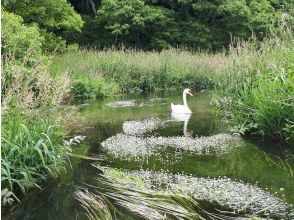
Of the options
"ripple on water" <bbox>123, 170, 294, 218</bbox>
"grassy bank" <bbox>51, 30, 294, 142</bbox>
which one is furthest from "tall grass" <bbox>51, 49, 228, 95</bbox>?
"ripple on water" <bbox>123, 170, 294, 218</bbox>

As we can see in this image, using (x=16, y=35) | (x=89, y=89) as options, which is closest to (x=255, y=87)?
(x=16, y=35)

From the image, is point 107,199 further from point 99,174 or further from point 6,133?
point 6,133

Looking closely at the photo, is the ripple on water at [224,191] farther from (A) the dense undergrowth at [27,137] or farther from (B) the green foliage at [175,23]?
(B) the green foliage at [175,23]

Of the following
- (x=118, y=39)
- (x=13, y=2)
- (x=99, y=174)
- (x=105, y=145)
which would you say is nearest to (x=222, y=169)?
(x=99, y=174)

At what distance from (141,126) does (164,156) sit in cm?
280

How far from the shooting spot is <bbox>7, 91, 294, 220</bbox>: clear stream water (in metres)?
4.68

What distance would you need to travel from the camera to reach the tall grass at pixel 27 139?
4.66m

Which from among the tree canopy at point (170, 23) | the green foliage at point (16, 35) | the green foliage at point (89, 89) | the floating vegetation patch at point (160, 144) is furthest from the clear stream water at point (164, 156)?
the tree canopy at point (170, 23)

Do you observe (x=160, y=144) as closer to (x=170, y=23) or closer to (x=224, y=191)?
(x=224, y=191)

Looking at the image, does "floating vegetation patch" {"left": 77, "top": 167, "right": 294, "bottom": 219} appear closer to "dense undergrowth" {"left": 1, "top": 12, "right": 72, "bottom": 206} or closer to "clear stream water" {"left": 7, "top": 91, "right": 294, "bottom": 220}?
"clear stream water" {"left": 7, "top": 91, "right": 294, "bottom": 220}

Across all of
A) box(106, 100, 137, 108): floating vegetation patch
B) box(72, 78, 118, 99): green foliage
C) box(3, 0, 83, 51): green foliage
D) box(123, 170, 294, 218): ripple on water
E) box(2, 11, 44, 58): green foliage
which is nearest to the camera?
box(123, 170, 294, 218): ripple on water

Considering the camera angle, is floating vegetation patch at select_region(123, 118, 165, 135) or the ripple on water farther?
floating vegetation patch at select_region(123, 118, 165, 135)

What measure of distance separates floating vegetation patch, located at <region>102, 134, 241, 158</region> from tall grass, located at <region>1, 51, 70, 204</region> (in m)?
1.34

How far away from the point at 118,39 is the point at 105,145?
22.1 metres
